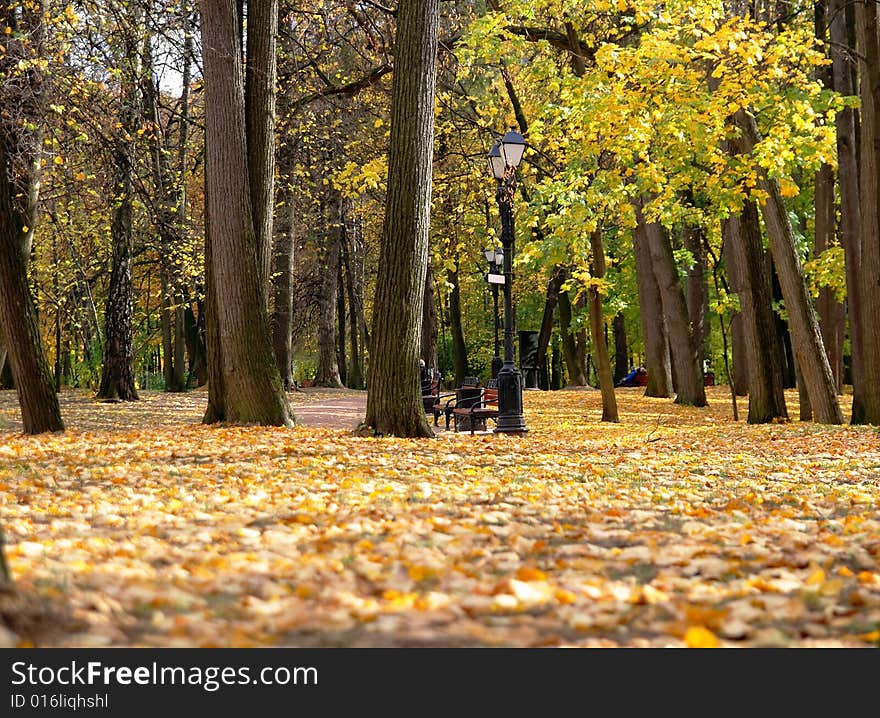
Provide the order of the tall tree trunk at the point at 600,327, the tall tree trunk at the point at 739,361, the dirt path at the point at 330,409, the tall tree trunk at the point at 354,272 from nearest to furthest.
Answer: the dirt path at the point at 330,409 → the tall tree trunk at the point at 600,327 → the tall tree trunk at the point at 739,361 → the tall tree trunk at the point at 354,272

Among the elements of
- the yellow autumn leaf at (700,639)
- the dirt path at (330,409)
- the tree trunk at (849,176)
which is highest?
the tree trunk at (849,176)

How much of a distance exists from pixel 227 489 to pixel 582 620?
419 centimetres

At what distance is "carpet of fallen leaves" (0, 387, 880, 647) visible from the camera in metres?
3.69

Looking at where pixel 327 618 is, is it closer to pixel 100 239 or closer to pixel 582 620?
pixel 582 620

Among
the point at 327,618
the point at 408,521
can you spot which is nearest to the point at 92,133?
the point at 408,521

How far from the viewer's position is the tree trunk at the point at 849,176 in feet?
59.6

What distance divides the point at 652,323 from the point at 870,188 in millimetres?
12195

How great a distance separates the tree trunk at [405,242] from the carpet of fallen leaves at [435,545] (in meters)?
1.03

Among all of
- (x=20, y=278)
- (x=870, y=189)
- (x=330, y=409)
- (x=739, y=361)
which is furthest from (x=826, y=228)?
(x=20, y=278)

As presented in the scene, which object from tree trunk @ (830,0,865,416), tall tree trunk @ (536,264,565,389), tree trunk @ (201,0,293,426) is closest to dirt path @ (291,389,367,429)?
tree trunk @ (201,0,293,426)

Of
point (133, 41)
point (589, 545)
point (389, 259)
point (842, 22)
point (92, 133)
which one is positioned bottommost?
point (589, 545)

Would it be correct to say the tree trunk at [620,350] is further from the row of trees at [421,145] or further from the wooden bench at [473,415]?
the wooden bench at [473,415]

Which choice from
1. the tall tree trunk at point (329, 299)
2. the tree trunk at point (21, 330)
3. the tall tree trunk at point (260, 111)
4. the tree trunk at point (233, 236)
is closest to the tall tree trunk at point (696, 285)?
the tall tree trunk at point (329, 299)

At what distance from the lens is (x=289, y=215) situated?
29.2 metres
